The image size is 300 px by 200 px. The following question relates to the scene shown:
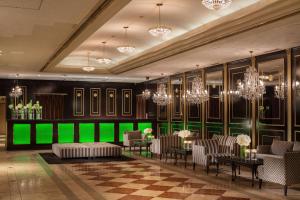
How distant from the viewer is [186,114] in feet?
44.3

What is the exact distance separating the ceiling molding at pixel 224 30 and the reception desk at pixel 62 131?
4.89 metres

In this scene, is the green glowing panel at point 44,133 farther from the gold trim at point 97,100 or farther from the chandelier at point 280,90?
the chandelier at point 280,90

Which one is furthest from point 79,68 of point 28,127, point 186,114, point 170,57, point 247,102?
point 247,102

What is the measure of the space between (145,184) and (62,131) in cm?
783

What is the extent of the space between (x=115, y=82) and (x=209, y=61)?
875cm

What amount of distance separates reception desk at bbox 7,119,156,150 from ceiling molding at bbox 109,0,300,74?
16.1ft

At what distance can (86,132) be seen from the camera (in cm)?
1474

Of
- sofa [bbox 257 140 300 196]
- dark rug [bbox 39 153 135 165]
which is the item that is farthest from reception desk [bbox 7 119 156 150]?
sofa [bbox 257 140 300 196]

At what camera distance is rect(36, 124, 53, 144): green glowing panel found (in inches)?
561

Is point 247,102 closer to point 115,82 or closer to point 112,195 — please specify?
point 112,195

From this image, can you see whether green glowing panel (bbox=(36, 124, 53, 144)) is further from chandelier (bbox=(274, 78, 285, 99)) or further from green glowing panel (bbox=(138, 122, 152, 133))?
chandelier (bbox=(274, 78, 285, 99))

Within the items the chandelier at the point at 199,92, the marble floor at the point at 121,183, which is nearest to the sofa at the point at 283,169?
the marble floor at the point at 121,183

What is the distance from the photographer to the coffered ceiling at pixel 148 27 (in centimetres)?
553

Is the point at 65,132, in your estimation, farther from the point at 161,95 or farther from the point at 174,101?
the point at 174,101
